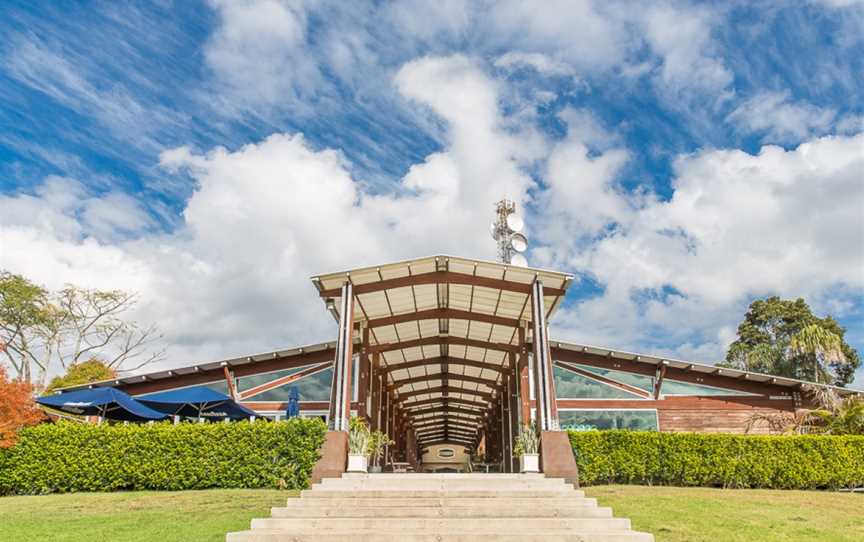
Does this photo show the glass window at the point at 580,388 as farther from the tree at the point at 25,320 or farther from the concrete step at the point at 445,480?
the tree at the point at 25,320

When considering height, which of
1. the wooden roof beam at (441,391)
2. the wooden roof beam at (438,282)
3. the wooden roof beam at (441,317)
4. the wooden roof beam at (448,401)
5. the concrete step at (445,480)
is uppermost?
the wooden roof beam at (438,282)

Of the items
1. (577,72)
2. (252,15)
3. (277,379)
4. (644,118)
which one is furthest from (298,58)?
(277,379)

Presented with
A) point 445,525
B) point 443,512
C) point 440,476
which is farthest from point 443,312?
point 445,525

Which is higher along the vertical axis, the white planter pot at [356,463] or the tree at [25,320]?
the tree at [25,320]

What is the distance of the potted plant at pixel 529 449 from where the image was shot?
38.4 feet

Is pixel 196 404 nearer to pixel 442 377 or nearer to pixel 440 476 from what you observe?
pixel 440 476

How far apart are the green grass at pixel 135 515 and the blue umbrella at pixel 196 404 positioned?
322cm

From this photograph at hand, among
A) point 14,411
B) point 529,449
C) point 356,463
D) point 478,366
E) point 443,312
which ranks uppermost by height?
point 443,312

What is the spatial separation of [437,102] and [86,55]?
6.68 m

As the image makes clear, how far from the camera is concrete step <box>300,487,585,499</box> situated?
8977 mm

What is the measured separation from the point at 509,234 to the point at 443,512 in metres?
15.2

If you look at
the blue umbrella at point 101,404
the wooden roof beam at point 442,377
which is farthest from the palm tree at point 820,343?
the blue umbrella at point 101,404

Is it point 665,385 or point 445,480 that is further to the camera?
point 665,385

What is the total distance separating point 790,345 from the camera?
30062 millimetres
